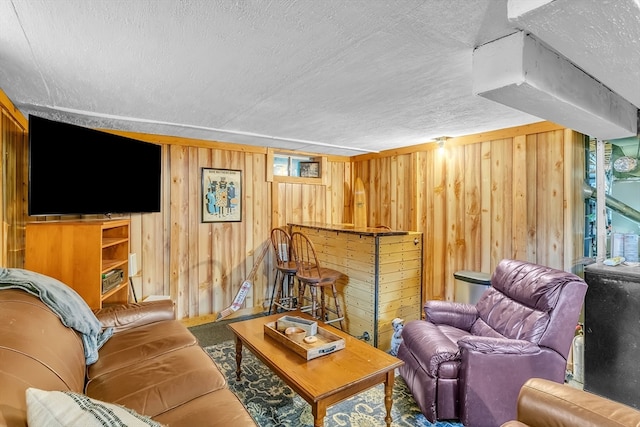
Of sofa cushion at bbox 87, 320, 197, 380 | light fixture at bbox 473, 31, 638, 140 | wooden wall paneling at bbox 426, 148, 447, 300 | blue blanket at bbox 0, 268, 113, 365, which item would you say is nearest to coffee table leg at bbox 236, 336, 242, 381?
sofa cushion at bbox 87, 320, 197, 380

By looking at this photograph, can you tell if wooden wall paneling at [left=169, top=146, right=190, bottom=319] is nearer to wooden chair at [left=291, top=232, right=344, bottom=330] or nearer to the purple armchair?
wooden chair at [left=291, top=232, right=344, bottom=330]

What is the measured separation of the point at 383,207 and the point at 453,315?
2228mm

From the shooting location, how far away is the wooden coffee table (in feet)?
5.33

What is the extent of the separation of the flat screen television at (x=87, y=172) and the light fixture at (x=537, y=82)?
2812 mm

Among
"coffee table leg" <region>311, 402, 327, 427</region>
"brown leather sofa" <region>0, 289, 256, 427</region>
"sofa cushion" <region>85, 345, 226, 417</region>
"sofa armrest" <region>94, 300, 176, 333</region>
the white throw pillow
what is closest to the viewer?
the white throw pillow

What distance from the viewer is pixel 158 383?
158 centimetres

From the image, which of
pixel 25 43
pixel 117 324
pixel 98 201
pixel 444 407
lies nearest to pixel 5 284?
pixel 117 324

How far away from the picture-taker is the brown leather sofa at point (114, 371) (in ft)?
3.48

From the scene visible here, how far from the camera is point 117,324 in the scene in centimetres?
228

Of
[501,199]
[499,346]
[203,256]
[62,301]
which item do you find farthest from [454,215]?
[62,301]

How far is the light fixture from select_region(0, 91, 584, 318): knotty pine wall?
1.13 meters

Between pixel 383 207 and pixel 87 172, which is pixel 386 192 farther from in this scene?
→ pixel 87 172

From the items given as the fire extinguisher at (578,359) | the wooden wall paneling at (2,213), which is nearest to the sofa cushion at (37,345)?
the wooden wall paneling at (2,213)

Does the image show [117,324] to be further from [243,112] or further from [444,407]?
[444,407]
